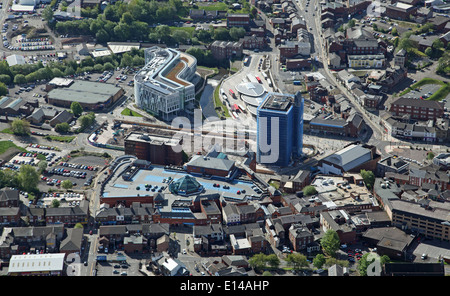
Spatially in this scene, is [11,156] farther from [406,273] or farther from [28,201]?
[406,273]

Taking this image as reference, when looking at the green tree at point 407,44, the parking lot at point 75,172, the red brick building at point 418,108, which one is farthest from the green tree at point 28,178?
the green tree at point 407,44

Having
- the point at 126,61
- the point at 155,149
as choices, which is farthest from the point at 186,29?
the point at 155,149

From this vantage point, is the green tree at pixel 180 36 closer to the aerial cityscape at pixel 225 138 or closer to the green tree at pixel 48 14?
the aerial cityscape at pixel 225 138

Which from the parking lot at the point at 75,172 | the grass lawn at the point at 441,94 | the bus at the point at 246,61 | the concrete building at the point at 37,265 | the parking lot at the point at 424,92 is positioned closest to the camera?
the concrete building at the point at 37,265

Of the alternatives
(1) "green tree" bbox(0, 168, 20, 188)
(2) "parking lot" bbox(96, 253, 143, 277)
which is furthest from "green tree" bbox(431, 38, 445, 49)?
(1) "green tree" bbox(0, 168, 20, 188)

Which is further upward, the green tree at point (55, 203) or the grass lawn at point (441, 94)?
the green tree at point (55, 203)

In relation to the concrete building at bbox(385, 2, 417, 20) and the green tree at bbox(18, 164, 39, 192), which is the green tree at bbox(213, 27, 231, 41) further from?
the green tree at bbox(18, 164, 39, 192)

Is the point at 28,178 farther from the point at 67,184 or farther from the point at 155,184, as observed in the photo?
the point at 155,184
